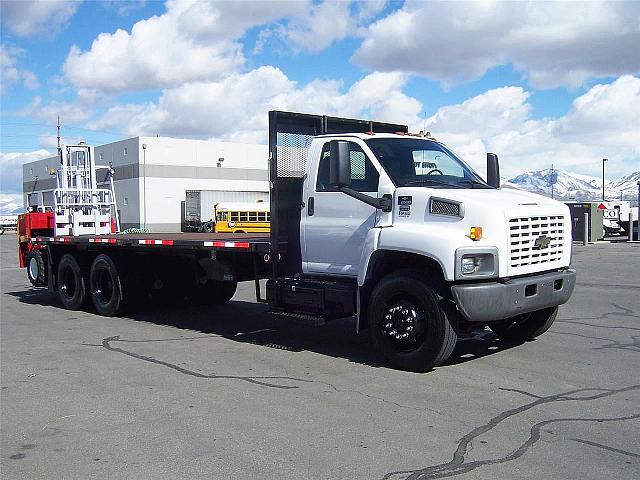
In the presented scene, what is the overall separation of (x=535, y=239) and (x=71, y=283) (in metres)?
8.80

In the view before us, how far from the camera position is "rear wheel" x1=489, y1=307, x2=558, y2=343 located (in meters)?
8.34

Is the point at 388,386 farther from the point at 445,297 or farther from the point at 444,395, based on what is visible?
the point at 445,297

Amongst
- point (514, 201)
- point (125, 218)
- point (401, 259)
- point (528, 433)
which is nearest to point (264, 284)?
point (401, 259)

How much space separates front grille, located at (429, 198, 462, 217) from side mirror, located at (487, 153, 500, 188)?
1.74 m

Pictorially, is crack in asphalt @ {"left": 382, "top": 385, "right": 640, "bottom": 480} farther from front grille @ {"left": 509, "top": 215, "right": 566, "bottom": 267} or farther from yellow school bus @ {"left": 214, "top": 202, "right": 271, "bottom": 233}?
yellow school bus @ {"left": 214, "top": 202, "right": 271, "bottom": 233}

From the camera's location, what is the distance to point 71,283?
500 inches

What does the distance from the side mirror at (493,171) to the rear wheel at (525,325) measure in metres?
1.64

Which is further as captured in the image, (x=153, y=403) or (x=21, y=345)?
(x=21, y=345)

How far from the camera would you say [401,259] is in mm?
7395

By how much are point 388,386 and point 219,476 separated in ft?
8.30

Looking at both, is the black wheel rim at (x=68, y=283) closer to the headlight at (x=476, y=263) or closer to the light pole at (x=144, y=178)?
the headlight at (x=476, y=263)

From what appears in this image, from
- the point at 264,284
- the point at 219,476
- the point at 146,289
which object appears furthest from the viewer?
the point at 146,289

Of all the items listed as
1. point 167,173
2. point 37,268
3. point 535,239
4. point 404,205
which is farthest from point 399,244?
point 167,173

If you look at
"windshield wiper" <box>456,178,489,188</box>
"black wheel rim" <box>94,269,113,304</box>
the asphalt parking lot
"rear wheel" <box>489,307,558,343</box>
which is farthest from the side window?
"black wheel rim" <box>94,269,113,304</box>
